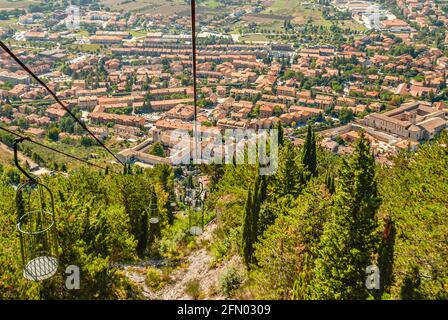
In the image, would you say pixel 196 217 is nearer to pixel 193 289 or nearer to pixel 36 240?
pixel 193 289

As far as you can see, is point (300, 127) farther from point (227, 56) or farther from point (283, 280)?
point (283, 280)

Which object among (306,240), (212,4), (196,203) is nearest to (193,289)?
(196,203)

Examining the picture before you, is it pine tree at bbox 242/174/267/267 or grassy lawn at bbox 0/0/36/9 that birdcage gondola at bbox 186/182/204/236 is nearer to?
pine tree at bbox 242/174/267/267

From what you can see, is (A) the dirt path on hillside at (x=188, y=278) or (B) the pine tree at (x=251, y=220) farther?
(B) the pine tree at (x=251, y=220)

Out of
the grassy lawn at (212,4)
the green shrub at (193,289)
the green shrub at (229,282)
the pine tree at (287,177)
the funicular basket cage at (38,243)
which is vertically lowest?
the green shrub at (193,289)

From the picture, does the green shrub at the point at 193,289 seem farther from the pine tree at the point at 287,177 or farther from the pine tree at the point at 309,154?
the pine tree at the point at 309,154

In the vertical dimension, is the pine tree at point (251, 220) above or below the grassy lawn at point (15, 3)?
below

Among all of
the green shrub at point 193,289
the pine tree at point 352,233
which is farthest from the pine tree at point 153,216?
the pine tree at point 352,233

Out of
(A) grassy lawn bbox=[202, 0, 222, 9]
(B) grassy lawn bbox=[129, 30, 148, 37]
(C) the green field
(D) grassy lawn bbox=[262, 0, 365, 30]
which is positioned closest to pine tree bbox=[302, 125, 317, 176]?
(B) grassy lawn bbox=[129, 30, 148, 37]
